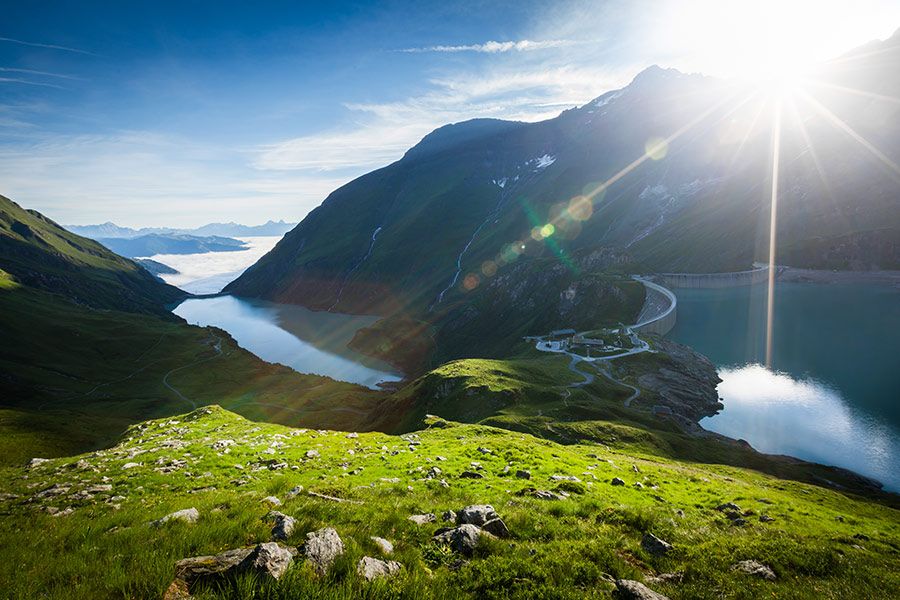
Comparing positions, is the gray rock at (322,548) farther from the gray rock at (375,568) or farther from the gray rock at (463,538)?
the gray rock at (463,538)

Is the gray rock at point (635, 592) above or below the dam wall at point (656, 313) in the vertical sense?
below

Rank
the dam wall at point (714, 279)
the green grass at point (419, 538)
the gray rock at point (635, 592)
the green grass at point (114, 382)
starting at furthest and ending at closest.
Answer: the dam wall at point (714, 279) → the green grass at point (114, 382) → the gray rock at point (635, 592) → the green grass at point (419, 538)

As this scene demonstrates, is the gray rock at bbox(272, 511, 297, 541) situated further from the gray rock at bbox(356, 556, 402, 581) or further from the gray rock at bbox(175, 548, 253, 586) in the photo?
the gray rock at bbox(356, 556, 402, 581)

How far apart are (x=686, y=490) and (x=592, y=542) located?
1611 centimetres

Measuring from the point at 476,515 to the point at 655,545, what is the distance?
478 centimetres

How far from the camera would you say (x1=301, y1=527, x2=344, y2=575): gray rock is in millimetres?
7555

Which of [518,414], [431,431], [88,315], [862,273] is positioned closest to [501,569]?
[431,431]

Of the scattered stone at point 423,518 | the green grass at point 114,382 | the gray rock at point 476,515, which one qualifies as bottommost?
the green grass at point 114,382

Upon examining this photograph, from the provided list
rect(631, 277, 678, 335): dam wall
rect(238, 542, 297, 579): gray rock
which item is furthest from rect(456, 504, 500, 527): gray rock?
rect(631, 277, 678, 335): dam wall

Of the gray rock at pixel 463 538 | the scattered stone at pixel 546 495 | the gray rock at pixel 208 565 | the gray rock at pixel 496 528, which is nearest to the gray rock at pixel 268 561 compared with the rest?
the gray rock at pixel 208 565

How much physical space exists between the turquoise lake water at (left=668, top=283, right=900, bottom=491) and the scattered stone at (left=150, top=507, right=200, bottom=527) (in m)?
74.8

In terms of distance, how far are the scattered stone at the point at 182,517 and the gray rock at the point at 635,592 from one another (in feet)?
31.8

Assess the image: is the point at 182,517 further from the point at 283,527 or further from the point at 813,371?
the point at 813,371

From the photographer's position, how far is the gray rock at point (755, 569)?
10.1m
